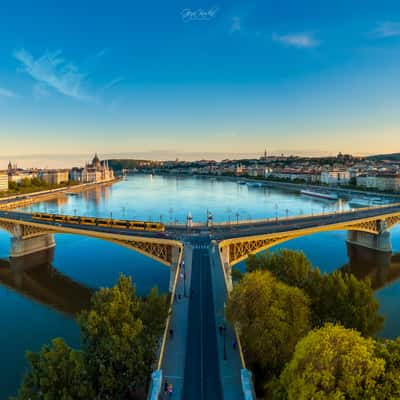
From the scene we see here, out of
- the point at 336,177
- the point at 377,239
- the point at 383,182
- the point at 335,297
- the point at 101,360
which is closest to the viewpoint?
the point at 101,360

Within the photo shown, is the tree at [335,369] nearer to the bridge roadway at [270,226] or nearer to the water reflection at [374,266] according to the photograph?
the bridge roadway at [270,226]

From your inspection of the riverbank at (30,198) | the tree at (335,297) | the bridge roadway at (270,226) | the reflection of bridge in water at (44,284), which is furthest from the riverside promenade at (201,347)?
the riverbank at (30,198)

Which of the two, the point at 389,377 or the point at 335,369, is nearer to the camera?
the point at 389,377

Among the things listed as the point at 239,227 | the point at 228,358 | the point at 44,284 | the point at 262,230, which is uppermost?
the point at 262,230

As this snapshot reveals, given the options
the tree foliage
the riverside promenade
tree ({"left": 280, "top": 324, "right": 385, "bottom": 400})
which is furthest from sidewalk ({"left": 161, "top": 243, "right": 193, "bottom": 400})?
tree ({"left": 280, "top": 324, "right": 385, "bottom": 400})

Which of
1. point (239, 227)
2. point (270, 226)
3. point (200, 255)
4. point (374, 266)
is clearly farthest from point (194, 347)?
point (374, 266)

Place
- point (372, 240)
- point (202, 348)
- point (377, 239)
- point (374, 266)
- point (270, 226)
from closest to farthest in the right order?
point (202, 348) → point (270, 226) → point (374, 266) → point (377, 239) → point (372, 240)

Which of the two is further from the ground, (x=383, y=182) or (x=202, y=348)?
(x=383, y=182)

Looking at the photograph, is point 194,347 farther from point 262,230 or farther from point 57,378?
point 262,230
